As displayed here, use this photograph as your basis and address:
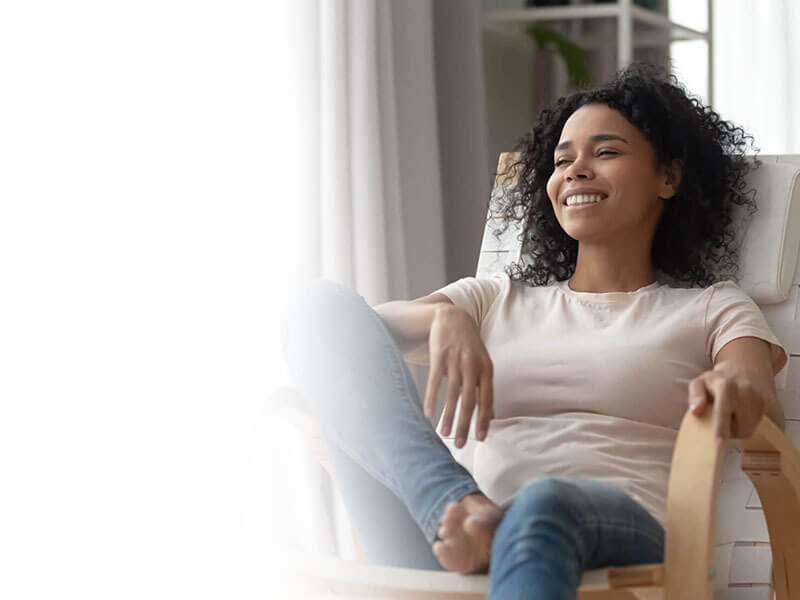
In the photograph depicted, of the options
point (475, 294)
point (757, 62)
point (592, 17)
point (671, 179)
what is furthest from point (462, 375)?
point (757, 62)

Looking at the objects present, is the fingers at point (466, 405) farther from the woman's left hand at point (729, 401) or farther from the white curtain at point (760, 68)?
the white curtain at point (760, 68)

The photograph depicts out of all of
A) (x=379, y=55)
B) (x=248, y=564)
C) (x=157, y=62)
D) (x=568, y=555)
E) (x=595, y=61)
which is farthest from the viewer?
(x=595, y=61)

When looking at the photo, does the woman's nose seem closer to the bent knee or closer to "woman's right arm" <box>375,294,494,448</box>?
"woman's right arm" <box>375,294,494,448</box>

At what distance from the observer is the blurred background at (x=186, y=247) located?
178cm

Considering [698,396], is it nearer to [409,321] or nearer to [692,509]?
[692,509]

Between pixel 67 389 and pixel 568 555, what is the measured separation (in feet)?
3.53

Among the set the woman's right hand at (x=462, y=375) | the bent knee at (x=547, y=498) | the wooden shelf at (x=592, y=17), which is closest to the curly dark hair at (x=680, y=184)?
the woman's right hand at (x=462, y=375)

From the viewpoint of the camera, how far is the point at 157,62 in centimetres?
199

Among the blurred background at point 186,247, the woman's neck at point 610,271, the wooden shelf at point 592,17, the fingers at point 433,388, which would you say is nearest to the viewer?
the fingers at point 433,388

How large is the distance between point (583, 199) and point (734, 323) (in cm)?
29

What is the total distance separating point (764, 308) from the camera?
1710 mm

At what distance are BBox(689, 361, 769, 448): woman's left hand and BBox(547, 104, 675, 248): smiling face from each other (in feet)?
1.64

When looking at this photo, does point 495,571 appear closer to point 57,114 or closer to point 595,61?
point 57,114

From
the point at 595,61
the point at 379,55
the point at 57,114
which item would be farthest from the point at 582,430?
the point at 595,61
